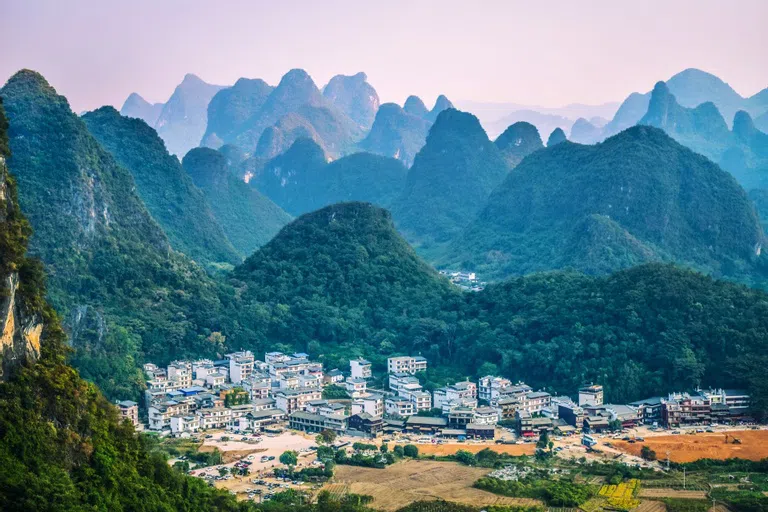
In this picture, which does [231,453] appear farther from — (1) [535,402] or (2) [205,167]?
(2) [205,167]

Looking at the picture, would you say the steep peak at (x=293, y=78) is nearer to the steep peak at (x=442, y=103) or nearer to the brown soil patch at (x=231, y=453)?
the steep peak at (x=442, y=103)

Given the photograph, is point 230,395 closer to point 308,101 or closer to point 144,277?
point 144,277

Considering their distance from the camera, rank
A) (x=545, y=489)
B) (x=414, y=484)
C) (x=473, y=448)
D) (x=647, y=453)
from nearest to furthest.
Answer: (x=545, y=489) → (x=414, y=484) → (x=647, y=453) → (x=473, y=448)

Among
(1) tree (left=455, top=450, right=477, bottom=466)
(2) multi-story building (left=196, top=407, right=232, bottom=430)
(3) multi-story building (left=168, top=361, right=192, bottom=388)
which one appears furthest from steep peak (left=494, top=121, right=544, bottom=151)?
(1) tree (left=455, top=450, right=477, bottom=466)

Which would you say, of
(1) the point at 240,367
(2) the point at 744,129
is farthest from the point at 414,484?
(2) the point at 744,129

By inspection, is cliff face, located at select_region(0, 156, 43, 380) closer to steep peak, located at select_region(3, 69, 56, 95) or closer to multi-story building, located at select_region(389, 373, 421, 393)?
multi-story building, located at select_region(389, 373, 421, 393)
